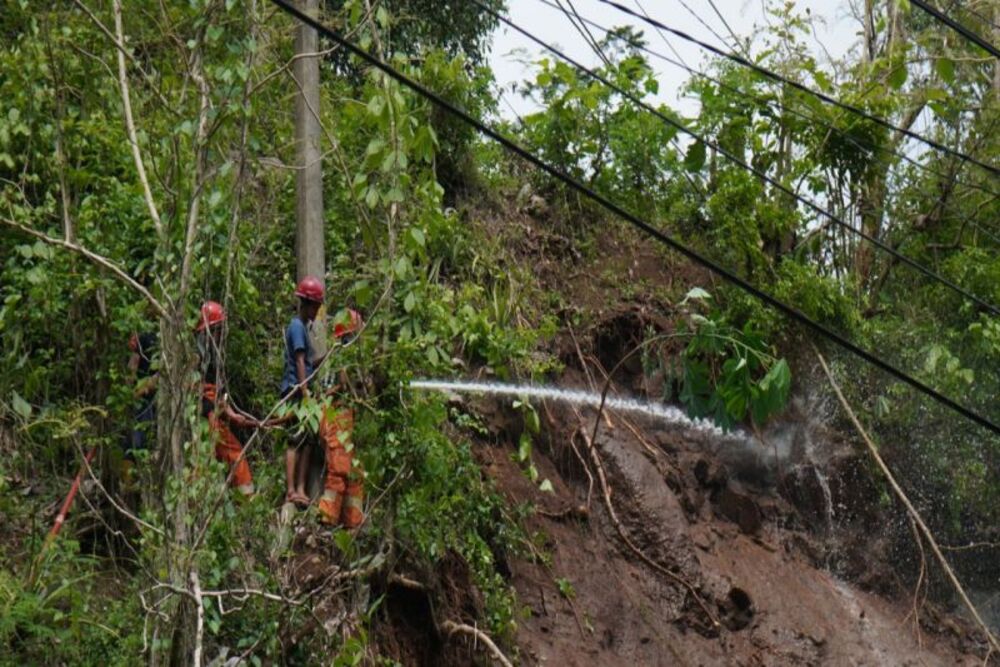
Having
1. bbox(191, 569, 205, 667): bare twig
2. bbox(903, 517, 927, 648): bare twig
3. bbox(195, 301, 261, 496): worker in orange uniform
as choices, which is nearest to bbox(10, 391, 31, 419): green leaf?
bbox(195, 301, 261, 496): worker in orange uniform

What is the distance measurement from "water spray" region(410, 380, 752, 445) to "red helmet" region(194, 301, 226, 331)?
2.04 m

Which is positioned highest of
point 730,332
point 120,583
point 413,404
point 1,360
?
point 730,332

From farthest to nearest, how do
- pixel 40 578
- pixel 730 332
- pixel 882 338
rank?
1. pixel 882 338
2. pixel 730 332
3. pixel 40 578

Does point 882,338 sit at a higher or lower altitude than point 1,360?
higher

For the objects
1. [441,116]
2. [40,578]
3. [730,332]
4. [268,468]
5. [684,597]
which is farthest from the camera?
[441,116]

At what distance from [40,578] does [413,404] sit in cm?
232

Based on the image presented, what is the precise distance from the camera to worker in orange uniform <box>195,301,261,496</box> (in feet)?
30.5

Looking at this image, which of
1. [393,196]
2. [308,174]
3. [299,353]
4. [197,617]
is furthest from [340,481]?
[393,196]

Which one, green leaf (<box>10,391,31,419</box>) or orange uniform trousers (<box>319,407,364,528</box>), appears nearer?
green leaf (<box>10,391,31,419</box>)

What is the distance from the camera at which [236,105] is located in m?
9.36

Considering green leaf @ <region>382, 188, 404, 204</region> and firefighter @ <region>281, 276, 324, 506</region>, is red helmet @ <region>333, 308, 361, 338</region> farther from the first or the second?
green leaf @ <region>382, 188, 404, 204</region>

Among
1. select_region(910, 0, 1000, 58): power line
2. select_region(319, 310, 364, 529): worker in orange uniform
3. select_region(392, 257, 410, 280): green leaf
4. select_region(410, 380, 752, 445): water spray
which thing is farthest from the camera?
select_region(410, 380, 752, 445): water spray

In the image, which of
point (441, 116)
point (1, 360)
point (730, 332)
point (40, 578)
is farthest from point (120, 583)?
point (441, 116)

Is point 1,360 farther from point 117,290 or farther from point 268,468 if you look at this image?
point 268,468
